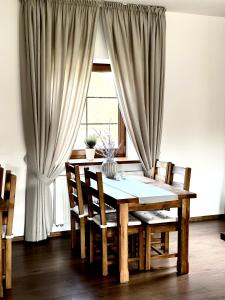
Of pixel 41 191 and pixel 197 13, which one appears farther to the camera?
pixel 197 13

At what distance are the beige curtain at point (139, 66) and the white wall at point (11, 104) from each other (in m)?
1.01

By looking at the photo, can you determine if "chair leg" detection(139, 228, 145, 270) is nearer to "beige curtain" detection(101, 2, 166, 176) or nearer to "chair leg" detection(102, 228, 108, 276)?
"chair leg" detection(102, 228, 108, 276)

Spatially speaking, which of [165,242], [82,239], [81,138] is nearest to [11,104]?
[81,138]

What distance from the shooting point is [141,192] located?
3309 mm

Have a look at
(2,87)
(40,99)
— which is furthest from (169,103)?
(2,87)

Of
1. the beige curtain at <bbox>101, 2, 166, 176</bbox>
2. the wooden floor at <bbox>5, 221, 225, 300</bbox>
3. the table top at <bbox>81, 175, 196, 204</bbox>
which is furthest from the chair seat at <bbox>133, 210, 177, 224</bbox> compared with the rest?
the beige curtain at <bbox>101, 2, 166, 176</bbox>

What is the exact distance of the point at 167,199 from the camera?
10.5ft

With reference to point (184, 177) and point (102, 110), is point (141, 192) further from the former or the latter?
point (102, 110)

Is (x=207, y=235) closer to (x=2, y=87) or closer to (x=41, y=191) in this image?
(x=41, y=191)

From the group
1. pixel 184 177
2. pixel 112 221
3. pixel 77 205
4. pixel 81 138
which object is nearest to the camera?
pixel 112 221

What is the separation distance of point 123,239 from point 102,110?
213cm

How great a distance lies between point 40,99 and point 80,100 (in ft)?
1.47

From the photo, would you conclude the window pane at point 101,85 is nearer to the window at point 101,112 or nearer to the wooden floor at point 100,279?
the window at point 101,112

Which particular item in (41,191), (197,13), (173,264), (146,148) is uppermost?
(197,13)
